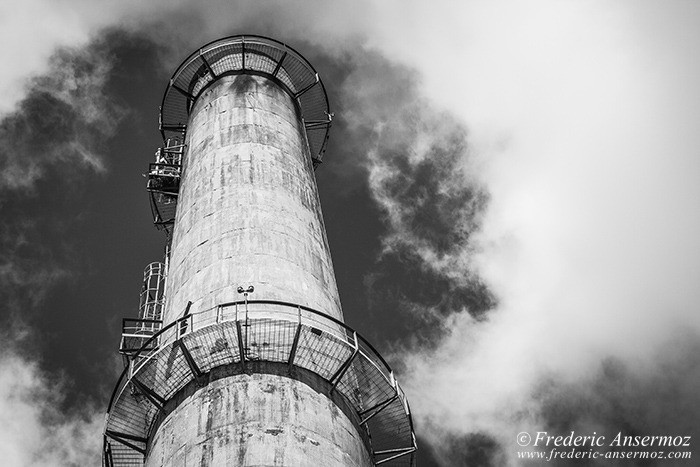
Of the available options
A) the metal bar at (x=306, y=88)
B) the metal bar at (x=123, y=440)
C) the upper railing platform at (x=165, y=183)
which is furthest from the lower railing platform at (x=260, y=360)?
the metal bar at (x=306, y=88)

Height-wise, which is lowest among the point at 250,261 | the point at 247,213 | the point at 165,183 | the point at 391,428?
the point at 391,428

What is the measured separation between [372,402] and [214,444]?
4683mm

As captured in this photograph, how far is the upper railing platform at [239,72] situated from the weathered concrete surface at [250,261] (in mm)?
1105

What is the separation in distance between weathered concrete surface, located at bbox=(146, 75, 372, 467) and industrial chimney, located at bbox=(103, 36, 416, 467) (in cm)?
4

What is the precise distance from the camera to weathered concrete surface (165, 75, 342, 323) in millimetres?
20953

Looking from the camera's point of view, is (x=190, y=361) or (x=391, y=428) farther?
(x=391, y=428)

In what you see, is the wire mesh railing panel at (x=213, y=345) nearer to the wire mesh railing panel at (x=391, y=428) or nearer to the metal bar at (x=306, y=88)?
the wire mesh railing panel at (x=391, y=428)

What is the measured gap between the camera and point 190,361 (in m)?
18.3

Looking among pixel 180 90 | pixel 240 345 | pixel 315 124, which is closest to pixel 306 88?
pixel 315 124

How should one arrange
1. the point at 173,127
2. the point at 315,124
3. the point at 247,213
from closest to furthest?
1. the point at 247,213
2. the point at 173,127
3. the point at 315,124

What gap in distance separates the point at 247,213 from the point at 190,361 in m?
5.74

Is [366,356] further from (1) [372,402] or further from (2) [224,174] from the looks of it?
(2) [224,174]

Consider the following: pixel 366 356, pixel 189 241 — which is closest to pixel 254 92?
pixel 189 241

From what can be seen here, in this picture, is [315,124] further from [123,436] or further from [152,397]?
[123,436]
